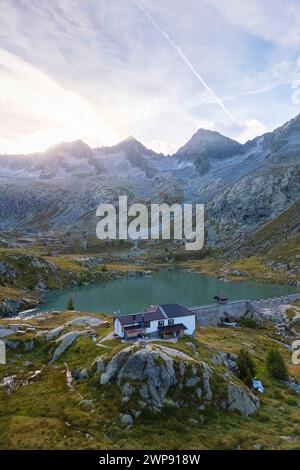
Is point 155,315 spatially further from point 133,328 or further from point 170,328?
point 133,328

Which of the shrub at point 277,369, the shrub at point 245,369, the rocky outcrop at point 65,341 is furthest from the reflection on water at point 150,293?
the shrub at point 245,369

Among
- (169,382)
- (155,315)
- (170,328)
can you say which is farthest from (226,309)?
(169,382)

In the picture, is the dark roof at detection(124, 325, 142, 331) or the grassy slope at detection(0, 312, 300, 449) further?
the dark roof at detection(124, 325, 142, 331)

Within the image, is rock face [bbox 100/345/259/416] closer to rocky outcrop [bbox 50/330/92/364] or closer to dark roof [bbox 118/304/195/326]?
dark roof [bbox 118/304/195/326]

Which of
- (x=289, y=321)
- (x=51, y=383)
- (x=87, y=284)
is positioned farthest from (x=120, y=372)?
(x=87, y=284)

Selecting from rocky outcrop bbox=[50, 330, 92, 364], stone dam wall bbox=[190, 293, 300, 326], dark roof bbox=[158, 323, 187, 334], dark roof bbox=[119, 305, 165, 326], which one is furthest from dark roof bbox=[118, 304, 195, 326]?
stone dam wall bbox=[190, 293, 300, 326]
